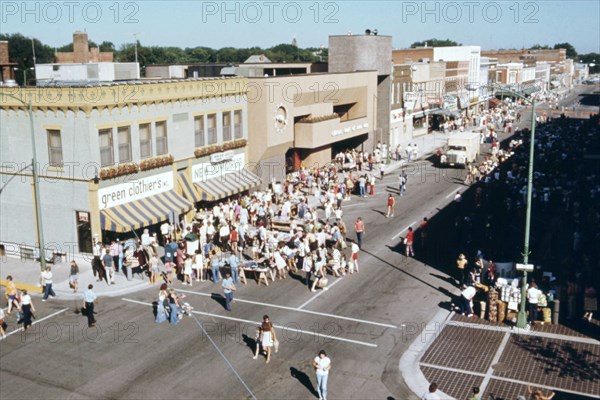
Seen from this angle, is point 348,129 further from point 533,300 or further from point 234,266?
point 533,300

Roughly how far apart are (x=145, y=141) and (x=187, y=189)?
4.11m

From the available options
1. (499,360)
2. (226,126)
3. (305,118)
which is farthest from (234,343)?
(305,118)

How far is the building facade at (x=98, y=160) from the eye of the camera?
28781 millimetres

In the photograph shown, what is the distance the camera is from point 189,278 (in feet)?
88.0

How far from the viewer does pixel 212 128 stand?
37.7 m

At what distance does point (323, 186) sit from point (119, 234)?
18.0 m

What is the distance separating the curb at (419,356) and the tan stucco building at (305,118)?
70.5ft

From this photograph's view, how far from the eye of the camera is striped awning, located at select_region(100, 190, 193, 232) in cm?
2920

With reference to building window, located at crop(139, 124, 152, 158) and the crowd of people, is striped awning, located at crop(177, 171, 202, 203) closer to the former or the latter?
building window, located at crop(139, 124, 152, 158)

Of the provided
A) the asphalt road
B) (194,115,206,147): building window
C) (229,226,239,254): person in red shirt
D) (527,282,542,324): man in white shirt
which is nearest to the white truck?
(194,115,206,147): building window

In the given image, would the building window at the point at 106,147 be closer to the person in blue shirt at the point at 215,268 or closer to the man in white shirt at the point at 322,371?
the person in blue shirt at the point at 215,268

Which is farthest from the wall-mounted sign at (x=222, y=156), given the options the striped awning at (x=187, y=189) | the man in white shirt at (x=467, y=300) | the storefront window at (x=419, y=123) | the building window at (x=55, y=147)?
the storefront window at (x=419, y=123)

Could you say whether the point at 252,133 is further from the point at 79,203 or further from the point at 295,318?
the point at 295,318

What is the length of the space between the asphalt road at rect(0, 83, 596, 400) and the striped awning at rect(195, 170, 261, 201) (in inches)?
396
